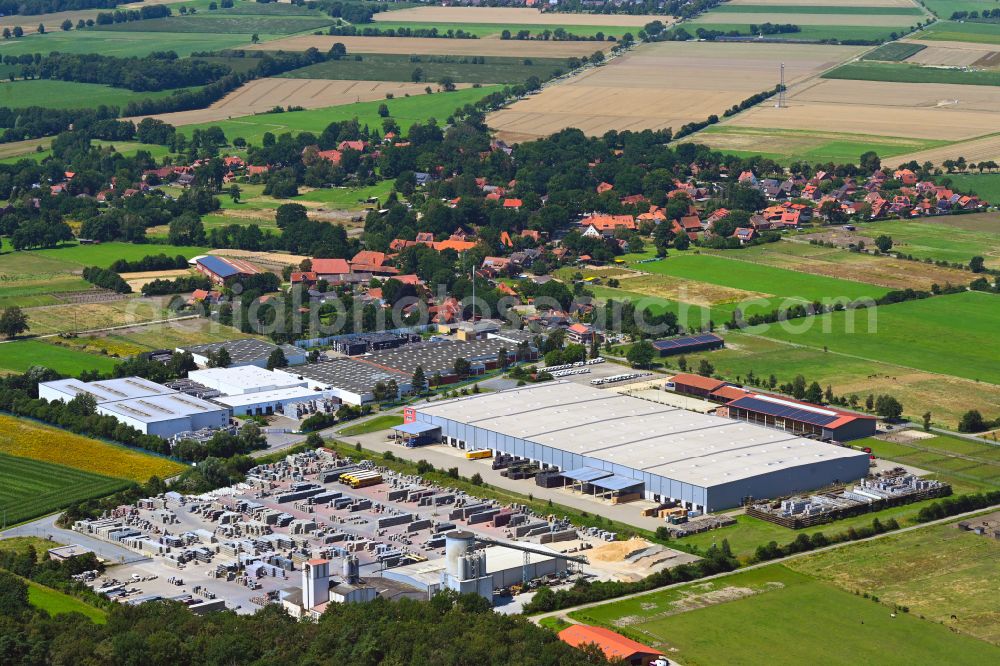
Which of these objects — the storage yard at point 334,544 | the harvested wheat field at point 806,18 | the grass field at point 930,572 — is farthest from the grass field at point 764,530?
the harvested wheat field at point 806,18

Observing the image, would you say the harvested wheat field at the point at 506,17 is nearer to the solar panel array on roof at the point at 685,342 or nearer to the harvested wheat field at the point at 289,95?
the harvested wheat field at the point at 289,95

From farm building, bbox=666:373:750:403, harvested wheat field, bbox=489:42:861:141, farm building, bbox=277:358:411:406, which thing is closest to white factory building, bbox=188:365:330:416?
farm building, bbox=277:358:411:406

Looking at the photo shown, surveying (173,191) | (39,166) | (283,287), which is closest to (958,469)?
(283,287)

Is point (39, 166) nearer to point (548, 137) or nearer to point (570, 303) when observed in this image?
point (548, 137)

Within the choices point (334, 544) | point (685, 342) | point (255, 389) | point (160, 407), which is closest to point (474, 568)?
point (334, 544)

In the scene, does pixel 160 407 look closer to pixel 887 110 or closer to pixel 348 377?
pixel 348 377
